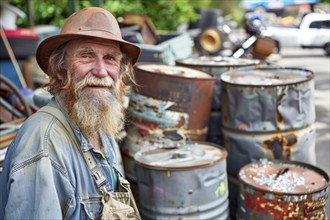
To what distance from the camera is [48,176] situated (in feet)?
5.58

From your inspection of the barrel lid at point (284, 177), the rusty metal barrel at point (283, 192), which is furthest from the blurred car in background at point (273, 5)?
the rusty metal barrel at point (283, 192)

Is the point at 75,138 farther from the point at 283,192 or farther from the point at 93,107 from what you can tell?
the point at 283,192

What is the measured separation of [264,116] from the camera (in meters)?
3.57

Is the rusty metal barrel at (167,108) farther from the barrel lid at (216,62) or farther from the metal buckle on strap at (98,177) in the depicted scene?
the metal buckle on strap at (98,177)

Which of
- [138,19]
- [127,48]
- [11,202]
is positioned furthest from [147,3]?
[11,202]

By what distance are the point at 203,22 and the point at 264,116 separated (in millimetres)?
9610

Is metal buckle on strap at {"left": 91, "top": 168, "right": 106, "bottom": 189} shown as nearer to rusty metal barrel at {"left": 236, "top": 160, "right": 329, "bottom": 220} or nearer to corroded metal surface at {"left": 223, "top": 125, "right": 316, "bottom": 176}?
rusty metal barrel at {"left": 236, "top": 160, "right": 329, "bottom": 220}

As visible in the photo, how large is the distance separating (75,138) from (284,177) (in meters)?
1.83

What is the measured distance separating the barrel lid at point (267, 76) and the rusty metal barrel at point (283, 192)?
70 centimetres

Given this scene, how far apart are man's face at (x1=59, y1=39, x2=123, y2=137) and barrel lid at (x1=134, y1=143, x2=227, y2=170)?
1103 millimetres

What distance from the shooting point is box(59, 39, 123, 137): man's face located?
2.02 meters

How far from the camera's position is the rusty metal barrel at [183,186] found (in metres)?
3.06

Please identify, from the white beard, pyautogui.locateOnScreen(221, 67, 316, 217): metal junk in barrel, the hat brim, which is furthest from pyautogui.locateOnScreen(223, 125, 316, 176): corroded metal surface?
the white beard

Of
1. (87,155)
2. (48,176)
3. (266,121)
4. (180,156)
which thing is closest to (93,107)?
(87,155)
